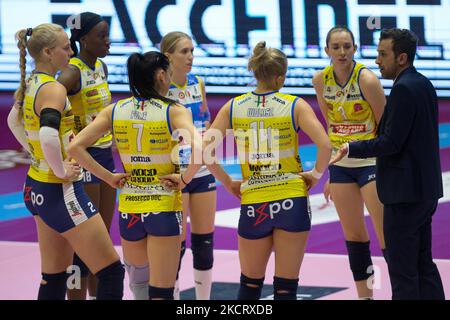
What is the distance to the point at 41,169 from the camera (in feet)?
17.4

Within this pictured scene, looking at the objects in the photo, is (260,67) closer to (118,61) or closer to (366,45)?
(366,45)

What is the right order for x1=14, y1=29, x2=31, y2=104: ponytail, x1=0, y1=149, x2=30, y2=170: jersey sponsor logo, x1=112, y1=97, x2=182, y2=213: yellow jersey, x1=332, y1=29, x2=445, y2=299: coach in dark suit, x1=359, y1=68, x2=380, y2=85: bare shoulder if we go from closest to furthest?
x1=112, y1=97, x2=182, y2=213: yellow jersey < x1=332, y1=29, x2=445, y2=299: coach in dark suit < x1=14, y1=29, x2=31, y2=104: ponytail < x1=359, y1=68, x2=380, y2=85: bare shoulder < x1=0, y1=149, x2=30, y2=170: jersey sponsor logo

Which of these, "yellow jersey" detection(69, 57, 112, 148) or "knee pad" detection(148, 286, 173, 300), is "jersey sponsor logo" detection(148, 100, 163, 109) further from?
"yellow jersey" detection(69, 57, 112, 148)

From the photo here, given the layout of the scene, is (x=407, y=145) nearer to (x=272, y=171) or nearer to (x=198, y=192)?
(x=272, y=171)

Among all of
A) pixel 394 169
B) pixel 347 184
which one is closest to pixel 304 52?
pixel 347 184

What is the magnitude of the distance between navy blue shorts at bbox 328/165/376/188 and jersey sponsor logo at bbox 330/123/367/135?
0.25 meters

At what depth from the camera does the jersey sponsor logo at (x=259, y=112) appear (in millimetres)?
5125

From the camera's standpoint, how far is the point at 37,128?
5.23 metres

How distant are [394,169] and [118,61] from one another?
5707 mm

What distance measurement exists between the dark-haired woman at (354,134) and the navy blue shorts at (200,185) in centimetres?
86

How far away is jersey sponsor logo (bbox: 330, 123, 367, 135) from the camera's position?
239 inches

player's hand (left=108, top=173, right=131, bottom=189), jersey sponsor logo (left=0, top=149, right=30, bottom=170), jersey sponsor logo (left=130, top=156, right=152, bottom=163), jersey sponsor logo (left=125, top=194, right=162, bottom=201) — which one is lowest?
jersey sponsor logo (left=0, top=149, right=30, bottom=170)

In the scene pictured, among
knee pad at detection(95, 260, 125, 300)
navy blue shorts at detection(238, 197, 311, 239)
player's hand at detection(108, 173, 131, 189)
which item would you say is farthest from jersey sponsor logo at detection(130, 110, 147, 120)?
knee pad at detection(95, 260, 125, 300)

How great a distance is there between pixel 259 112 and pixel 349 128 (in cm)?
116
